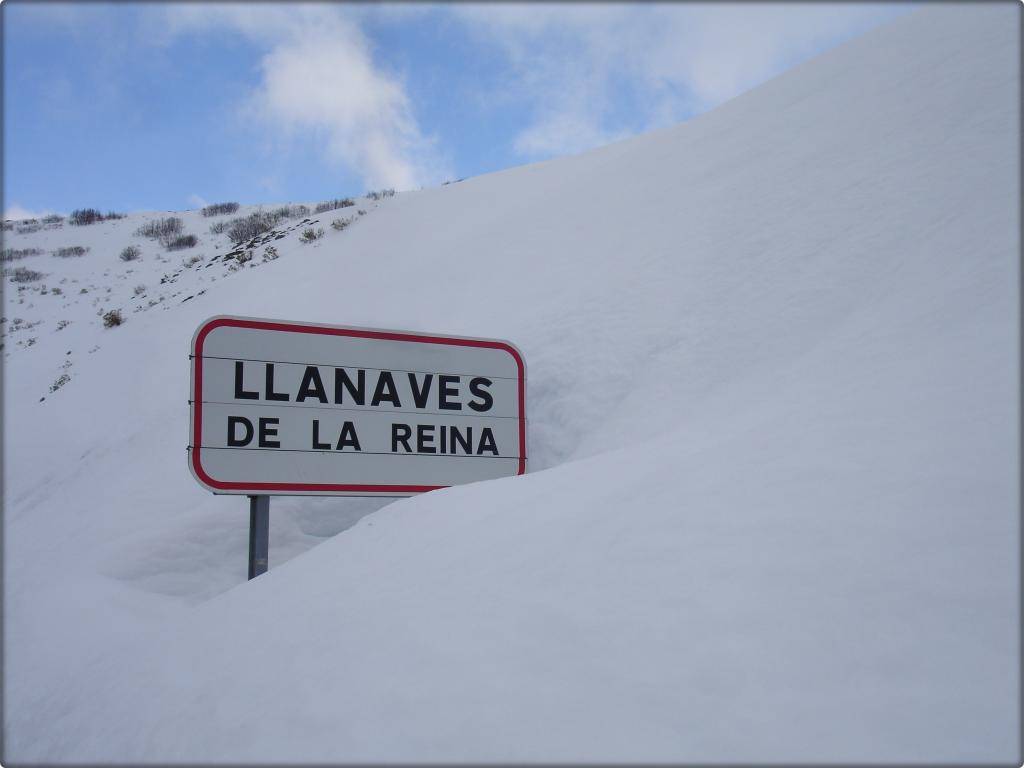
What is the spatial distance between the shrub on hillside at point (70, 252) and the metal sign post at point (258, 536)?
25.4 metres

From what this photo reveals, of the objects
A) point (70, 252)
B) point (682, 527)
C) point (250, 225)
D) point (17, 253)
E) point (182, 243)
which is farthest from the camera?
point (17, 253)

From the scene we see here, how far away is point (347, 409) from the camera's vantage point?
6438 millimetres

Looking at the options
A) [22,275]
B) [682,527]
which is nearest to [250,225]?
[22,275]

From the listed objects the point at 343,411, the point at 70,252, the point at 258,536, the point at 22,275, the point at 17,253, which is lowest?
the point at 258,536

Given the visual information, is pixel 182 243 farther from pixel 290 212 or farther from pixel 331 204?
pixel 331 204

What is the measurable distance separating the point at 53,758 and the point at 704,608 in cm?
265

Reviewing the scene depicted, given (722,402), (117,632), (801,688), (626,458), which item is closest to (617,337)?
(722,402)

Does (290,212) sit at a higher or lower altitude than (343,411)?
higher

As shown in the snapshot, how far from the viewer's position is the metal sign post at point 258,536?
571 centimetres

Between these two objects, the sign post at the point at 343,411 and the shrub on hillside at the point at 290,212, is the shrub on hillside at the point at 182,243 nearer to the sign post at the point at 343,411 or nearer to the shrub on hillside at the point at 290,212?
the shrub on hillside at the point at 290,212

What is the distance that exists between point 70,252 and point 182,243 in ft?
15.8

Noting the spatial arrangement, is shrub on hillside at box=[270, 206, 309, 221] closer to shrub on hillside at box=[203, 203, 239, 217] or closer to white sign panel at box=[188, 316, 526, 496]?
shrub on hillside at box=[203, 203, 239, 217]

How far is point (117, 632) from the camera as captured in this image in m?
5.11

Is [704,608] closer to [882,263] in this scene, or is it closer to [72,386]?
[882,263]
